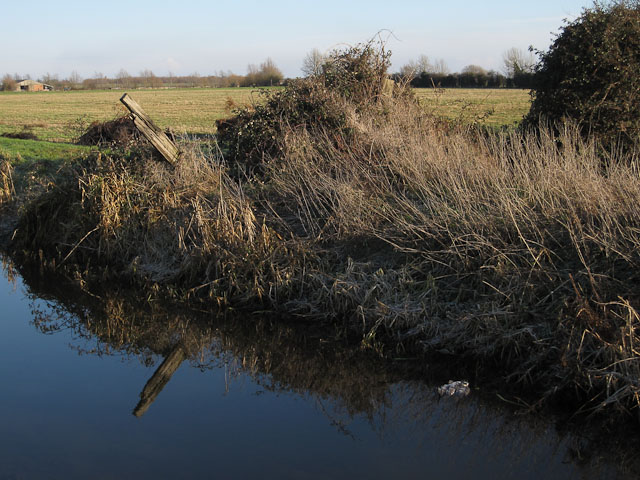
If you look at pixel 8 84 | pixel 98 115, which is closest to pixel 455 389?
pixel 98 115

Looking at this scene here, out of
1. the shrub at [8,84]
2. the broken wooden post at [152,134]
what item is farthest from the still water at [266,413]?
the shrub at [8,84]

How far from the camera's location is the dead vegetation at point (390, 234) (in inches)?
239

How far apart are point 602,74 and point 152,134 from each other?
7.48m

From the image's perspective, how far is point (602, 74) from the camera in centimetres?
1005

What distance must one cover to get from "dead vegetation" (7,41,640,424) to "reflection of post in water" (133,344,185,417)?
52.8 inches

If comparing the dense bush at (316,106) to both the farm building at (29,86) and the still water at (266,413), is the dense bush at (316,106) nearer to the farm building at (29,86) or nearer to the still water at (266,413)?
the still water at (266,413)

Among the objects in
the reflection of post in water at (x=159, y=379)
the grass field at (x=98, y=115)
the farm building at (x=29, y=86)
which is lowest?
the reflection of post in water at (x=159, y=379)

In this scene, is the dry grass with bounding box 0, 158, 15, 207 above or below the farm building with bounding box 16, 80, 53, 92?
below

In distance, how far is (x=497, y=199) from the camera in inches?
303

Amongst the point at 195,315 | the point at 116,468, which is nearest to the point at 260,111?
the point at 195,315

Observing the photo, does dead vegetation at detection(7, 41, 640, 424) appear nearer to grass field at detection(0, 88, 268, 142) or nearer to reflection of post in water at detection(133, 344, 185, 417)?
reflection of post in water at detection(133, 344, 185, 417)

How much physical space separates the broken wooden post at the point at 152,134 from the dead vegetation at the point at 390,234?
0.29m

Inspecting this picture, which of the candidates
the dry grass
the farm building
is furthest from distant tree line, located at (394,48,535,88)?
the farm building

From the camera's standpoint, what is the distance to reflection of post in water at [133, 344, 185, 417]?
19.1 feet
